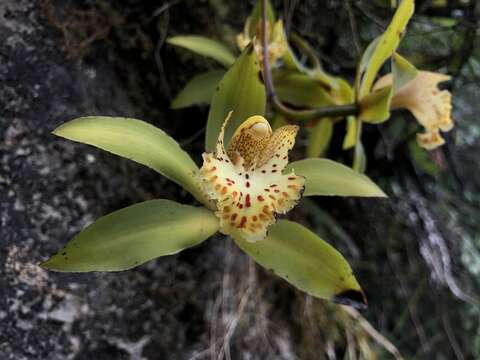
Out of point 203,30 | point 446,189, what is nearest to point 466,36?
point 446,189

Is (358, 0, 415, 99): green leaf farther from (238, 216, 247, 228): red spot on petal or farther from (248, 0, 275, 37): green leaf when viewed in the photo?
(238, 216, 247, 228): red spot on petal

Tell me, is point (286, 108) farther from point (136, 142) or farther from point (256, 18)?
point (136, 142)

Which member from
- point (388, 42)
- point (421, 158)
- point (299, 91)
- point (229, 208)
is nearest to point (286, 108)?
point (299, 91)

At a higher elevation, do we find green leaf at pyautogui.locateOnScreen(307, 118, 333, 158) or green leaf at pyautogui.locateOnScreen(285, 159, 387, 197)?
green leaf at pyautogui.locateOnScreen(285, 159, 387, 197)

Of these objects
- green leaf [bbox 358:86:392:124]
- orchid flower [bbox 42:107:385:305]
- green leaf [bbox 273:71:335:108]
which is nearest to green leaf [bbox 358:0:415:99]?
green leaf [bbox 358:86:392:124]

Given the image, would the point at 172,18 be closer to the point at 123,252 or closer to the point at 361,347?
the point at 123,252

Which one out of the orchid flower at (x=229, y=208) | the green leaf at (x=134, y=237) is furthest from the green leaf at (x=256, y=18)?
the green leaf at (x=134, y=237)
